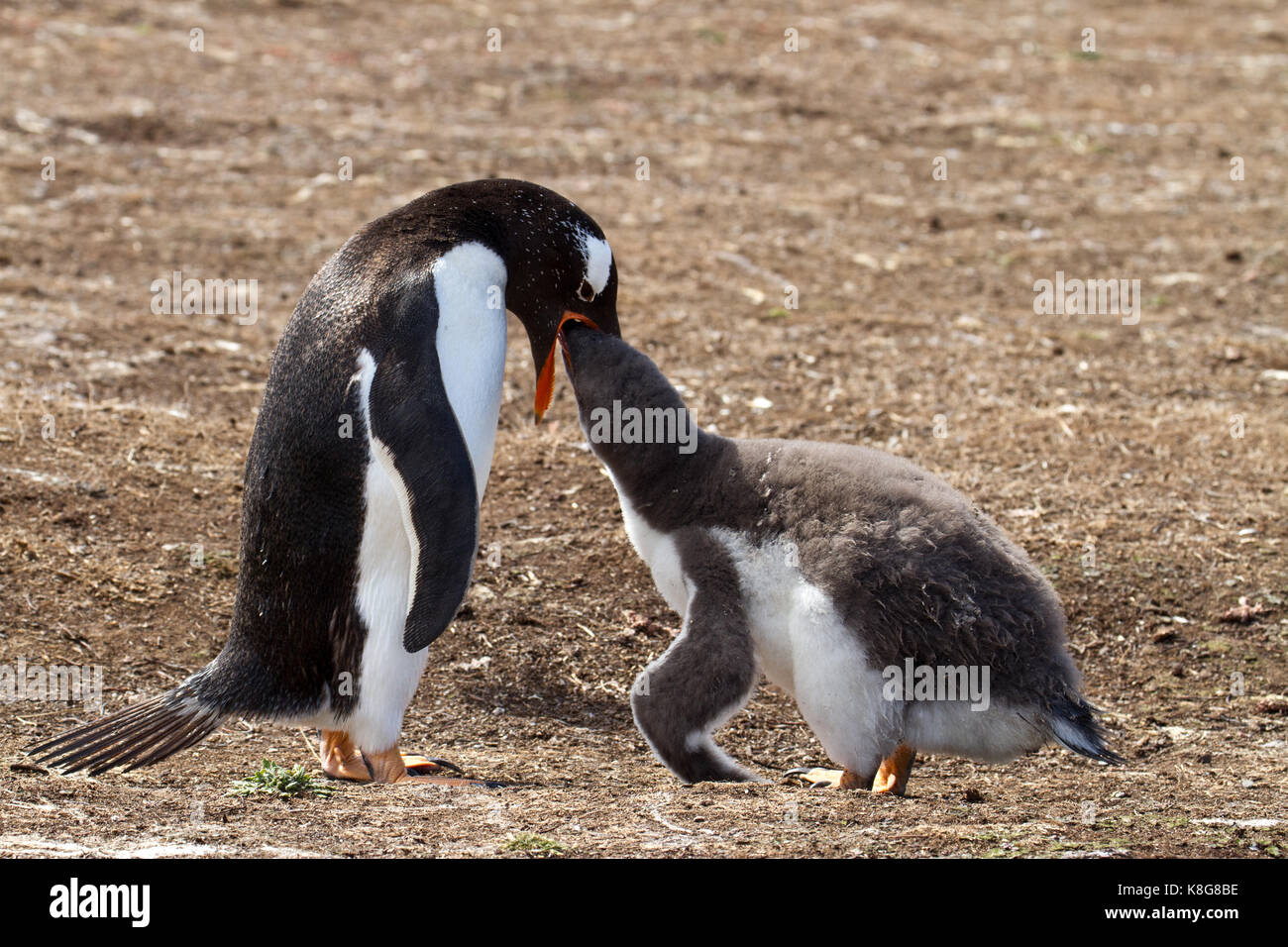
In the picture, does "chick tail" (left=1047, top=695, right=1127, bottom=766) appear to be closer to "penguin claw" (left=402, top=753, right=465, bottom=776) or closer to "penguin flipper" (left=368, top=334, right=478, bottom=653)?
"penguin flipper" (left=368, top=334, right=478, bottom=653)

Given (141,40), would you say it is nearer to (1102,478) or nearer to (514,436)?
(514,436)

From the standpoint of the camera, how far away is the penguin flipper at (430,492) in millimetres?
3998

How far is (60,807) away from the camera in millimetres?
3768

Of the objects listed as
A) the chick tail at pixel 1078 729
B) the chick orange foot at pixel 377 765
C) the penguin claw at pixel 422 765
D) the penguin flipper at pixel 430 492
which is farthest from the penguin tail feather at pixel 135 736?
the chick tail at pixel 1078 729

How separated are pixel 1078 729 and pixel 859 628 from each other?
670 millimetres

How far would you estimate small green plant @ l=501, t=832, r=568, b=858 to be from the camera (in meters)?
A: 3.38

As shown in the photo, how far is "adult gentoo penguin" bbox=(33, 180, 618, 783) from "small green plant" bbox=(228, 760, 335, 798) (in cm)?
24

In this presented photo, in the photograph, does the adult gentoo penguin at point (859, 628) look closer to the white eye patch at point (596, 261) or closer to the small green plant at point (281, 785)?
the white eye patch at point (596, 261)

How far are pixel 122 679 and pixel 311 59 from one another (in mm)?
10914

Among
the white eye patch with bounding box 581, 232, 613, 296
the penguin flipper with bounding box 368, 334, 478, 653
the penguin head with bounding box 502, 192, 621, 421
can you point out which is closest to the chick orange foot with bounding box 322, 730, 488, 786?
the penguin flipper with bounding box 368, 334, 478, 653

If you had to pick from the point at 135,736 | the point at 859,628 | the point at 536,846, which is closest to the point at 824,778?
the point at 859,628

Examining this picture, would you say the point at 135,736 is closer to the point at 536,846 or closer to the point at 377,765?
the point at 377,765
